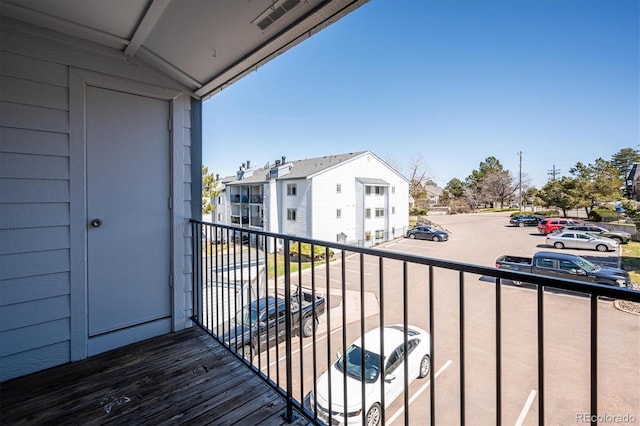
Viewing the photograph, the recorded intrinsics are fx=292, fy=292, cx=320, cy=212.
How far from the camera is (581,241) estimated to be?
17.3 ft

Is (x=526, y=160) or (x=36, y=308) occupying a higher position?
(x=526, y=160)

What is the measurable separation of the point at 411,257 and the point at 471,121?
9716 millimetres

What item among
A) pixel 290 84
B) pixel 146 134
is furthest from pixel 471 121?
pixel 146 134

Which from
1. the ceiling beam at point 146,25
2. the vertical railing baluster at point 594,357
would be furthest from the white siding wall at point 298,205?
the vertical railing baluster at point 594,357

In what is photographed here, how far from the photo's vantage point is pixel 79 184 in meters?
1.79

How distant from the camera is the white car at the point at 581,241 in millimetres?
4984

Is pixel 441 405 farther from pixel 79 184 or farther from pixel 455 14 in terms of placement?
pixel 455 14

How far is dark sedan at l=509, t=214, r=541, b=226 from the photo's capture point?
7.15 metres

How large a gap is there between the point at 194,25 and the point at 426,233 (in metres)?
8.46

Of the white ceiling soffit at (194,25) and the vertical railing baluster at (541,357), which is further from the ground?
the white ceiling soffit at (194,25)

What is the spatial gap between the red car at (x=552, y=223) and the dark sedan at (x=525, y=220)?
24 centimetres

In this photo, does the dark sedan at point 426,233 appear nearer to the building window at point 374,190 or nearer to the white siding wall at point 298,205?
the building window at point 374,190

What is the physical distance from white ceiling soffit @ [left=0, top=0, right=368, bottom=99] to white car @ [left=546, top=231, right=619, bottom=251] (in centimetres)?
619

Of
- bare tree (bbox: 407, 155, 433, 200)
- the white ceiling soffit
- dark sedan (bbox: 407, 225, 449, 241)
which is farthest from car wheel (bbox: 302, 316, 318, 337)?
bare tree (bbox: 407, 155, 433, 200)
